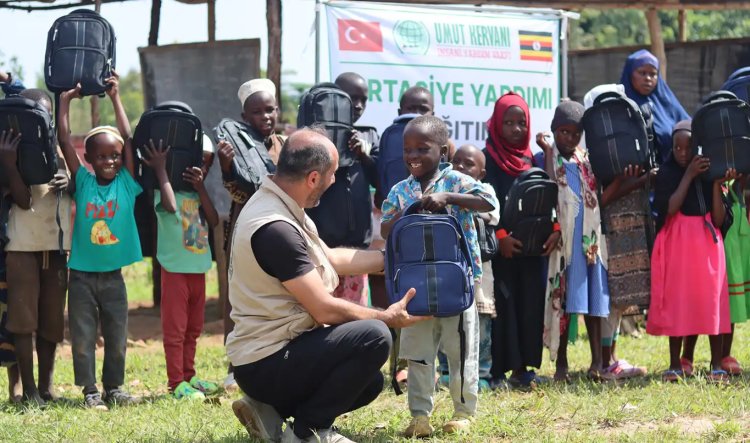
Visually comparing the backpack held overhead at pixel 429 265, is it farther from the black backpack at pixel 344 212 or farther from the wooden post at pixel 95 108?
the wooden post at pixel 95 108

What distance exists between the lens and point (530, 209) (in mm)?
6195

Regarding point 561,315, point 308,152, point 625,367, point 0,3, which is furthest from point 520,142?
point 0,3

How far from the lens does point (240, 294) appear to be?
4.45 metres

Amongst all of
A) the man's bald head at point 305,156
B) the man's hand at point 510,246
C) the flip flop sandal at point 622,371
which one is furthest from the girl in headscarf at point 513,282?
the man's bald head at point 305,156

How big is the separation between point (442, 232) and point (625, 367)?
237 centimetres

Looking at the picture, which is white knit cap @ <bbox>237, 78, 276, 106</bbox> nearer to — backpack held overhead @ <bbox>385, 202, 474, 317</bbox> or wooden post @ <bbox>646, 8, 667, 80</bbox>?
backpack held overhead @ <bbox>385, 202, 474, 317</bbox>

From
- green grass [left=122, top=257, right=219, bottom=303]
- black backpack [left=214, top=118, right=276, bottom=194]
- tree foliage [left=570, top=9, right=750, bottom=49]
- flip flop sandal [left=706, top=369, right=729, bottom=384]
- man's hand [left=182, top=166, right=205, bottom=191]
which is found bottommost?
green grass [left=122, top=257, right=219, bottom=303]

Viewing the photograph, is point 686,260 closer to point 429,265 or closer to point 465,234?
point 465,234

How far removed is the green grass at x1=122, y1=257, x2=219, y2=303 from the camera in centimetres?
1299

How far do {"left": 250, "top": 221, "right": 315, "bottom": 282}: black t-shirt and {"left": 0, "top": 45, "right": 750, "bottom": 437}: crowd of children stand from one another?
190 centimetres

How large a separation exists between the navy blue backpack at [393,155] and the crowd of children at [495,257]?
0.03m

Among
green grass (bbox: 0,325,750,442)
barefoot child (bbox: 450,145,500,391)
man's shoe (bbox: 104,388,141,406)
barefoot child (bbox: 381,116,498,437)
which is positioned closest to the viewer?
green grass (bbox: 0,325,750,442)

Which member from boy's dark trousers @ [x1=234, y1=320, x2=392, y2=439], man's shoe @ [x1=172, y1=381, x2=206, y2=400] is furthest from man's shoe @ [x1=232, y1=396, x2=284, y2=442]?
man's shoe @ [x1=172, y1=381, x2=206, y2=400]

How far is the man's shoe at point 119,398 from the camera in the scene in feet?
20.0
